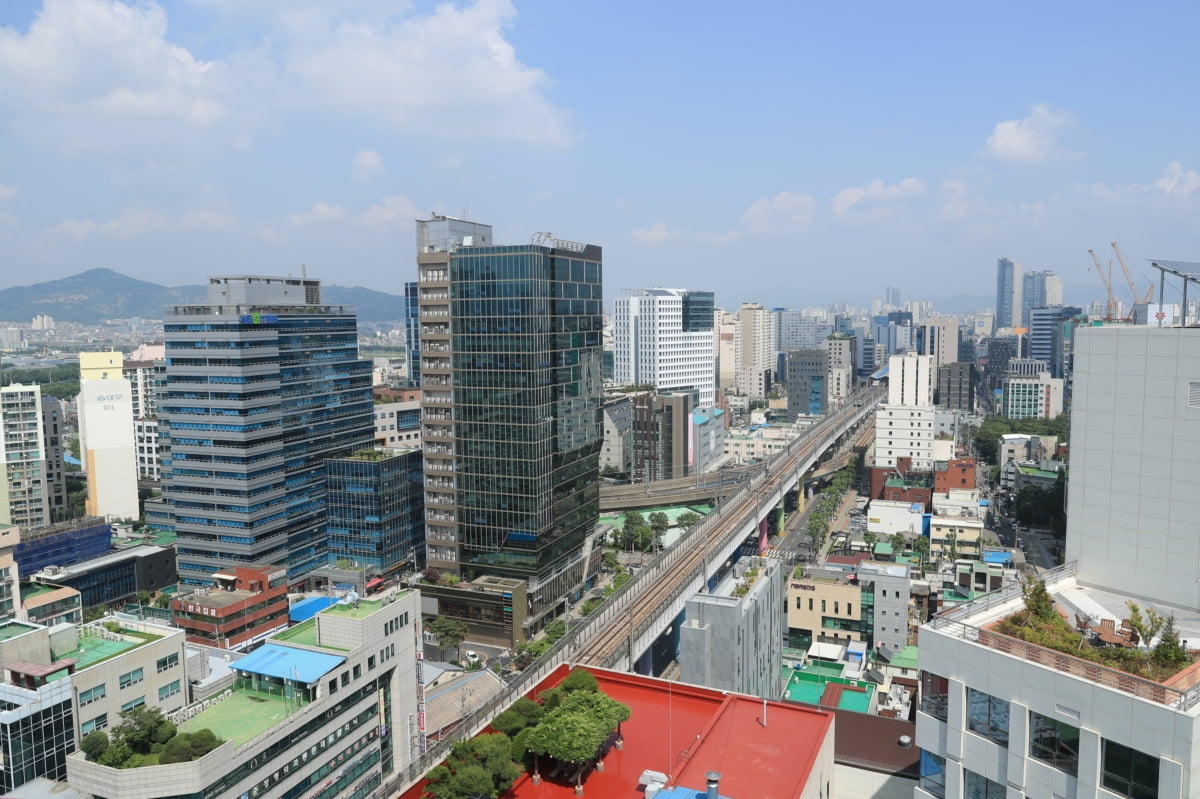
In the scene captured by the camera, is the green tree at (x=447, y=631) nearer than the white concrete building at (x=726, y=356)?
Yes

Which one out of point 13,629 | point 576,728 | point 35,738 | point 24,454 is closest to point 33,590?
point 13,629

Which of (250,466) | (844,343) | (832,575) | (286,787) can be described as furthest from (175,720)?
(844,343)

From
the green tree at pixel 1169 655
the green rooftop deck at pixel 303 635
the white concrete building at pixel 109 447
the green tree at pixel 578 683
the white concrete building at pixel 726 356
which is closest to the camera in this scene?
the green tree at pixel 1169 655

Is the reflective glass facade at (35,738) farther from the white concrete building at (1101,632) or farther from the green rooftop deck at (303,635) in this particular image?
the white concrete building at (1101,632)

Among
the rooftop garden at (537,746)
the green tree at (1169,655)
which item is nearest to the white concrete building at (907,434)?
the rooftop garden at (537,746)

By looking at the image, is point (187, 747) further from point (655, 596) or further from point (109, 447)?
point (109, 447)

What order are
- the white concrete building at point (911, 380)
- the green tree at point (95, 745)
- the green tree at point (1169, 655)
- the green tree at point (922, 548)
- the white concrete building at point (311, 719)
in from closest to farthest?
1. the green tree at point (1169, 655)
2. the white concrete building at point (311, 719)
3. the green tree at point (95, 745)
4. the green tree at point (922, 548)
5. the white concrete building at point (911, 380)

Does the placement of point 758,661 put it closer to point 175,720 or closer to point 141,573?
point 175,720

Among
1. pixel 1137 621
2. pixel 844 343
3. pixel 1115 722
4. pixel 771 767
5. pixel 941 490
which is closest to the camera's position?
pixel 1115 722
